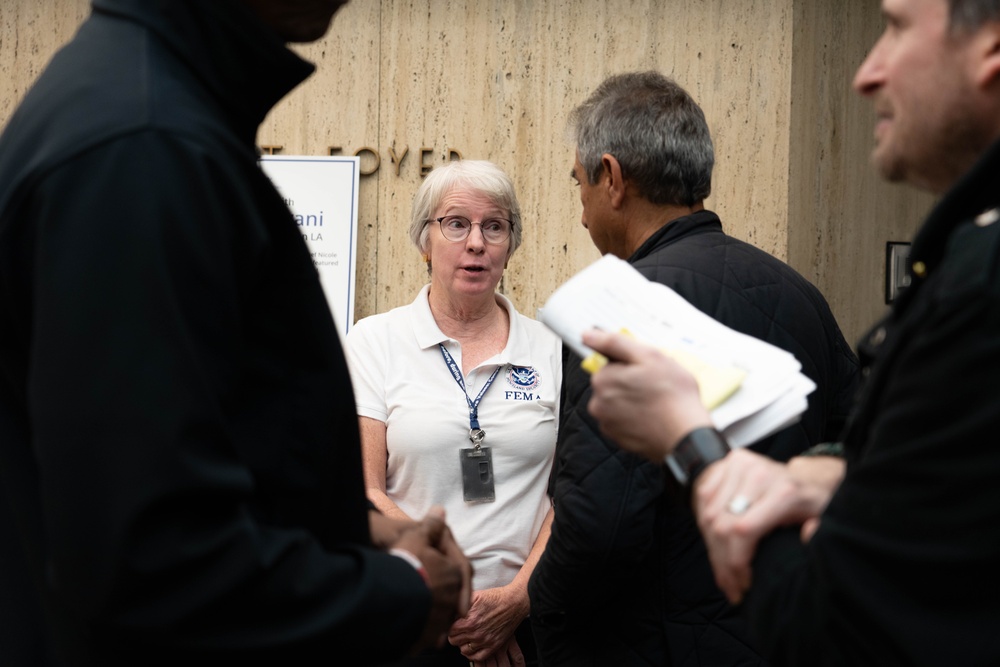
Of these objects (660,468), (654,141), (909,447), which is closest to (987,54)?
(909,447)

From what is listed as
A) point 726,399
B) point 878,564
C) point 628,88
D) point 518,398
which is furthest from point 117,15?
point 518,398

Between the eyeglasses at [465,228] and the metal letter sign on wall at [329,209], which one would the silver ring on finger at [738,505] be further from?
the metal letter sign on wall at [329,209]

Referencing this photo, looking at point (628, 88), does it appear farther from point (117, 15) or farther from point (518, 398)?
point (117, 15)

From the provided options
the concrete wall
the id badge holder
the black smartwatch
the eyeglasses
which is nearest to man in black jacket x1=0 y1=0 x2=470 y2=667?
the black smartwatch

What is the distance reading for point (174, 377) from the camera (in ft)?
3.82

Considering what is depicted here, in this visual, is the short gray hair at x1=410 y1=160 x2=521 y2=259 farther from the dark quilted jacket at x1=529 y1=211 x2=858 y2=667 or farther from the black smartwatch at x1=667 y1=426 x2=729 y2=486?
the black smartwatch at x1=667 y1=426 x2=729 y2=486

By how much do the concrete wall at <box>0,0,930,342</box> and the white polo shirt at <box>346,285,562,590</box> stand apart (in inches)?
89.6

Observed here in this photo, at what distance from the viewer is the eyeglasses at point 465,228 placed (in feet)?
13.2

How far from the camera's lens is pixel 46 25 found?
6.43 meters

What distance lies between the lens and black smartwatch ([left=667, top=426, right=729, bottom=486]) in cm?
144

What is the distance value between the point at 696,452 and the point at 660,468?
98 centimetres

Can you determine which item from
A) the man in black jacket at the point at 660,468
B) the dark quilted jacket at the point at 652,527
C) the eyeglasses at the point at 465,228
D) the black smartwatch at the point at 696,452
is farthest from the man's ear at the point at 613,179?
the black smartwatch at the point at 696,452

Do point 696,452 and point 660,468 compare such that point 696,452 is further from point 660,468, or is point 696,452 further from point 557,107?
point 557,107

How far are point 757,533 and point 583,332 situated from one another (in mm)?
415
